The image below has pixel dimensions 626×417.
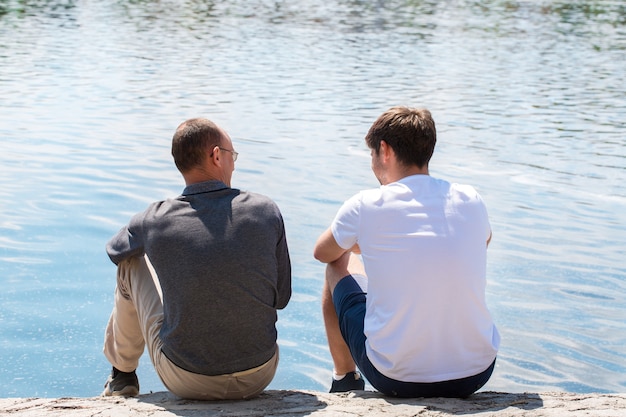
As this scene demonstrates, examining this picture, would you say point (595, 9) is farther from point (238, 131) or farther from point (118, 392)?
point (118, 392)

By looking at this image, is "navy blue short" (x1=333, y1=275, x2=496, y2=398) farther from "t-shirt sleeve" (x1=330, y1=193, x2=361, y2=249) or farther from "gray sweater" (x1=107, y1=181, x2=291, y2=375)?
"gray sweater" (x1=107, y1=181, x2=291, y2=375)

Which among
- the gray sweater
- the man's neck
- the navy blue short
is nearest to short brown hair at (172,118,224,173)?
the gray sweater

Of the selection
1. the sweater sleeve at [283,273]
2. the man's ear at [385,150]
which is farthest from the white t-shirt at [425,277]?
the sweater sleeve at [283,273]

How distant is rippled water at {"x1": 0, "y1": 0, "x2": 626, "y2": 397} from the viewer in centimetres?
559

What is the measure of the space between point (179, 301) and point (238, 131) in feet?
27.2

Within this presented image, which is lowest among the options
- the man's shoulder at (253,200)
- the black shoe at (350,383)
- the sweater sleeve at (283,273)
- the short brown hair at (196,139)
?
the black shoe at (350,383)

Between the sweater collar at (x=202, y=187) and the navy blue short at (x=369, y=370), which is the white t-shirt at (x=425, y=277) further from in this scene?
the sweater collar at (x=202, y=187)

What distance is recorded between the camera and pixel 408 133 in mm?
3740

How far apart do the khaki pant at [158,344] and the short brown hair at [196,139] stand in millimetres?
486

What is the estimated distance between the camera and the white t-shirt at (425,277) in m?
3.62

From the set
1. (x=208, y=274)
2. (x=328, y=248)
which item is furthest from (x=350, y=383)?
(x=208, y=274)

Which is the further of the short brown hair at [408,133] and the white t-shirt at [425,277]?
the short brown hair at [408,133]

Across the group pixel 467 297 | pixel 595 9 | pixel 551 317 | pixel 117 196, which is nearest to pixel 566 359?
pixel 551 317

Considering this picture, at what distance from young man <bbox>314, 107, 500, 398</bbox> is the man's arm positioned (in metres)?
0.05
